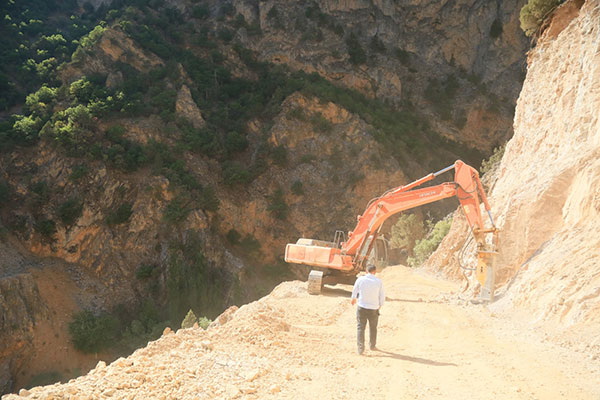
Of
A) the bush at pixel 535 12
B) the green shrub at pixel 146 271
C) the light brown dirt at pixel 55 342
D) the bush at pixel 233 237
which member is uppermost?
the bush at pixel 535 12

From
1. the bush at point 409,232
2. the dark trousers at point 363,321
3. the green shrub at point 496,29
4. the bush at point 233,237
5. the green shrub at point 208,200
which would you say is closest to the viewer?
the dark trousers at point 363,321

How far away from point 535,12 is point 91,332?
29203mm

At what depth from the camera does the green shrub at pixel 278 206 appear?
36.2m

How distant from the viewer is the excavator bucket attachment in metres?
11.1

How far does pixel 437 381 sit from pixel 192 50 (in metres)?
49.5

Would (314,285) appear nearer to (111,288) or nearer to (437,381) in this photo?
(437,381)

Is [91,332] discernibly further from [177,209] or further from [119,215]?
[177,209]

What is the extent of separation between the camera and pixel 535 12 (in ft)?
56.8

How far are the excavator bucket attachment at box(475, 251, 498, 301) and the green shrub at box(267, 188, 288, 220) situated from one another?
84.6 ft

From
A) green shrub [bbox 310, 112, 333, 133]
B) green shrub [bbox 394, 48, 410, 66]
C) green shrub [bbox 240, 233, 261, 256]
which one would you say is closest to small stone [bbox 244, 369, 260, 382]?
green shrub [bbox 240, 233, 261, 256]

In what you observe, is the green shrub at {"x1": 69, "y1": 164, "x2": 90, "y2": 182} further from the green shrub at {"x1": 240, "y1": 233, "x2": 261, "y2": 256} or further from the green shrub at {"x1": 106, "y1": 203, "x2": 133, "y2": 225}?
the green shrub at {"x1": 240, "y1": 233, "x2": 261, "y2": 256}

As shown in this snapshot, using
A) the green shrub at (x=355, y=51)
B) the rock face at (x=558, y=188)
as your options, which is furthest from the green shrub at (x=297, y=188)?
the rock face at (x=558, y=188)

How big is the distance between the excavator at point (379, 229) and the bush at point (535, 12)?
9674 mm

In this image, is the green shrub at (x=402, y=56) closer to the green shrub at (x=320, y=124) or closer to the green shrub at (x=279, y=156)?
the green shrub at (x=320, y=124)
